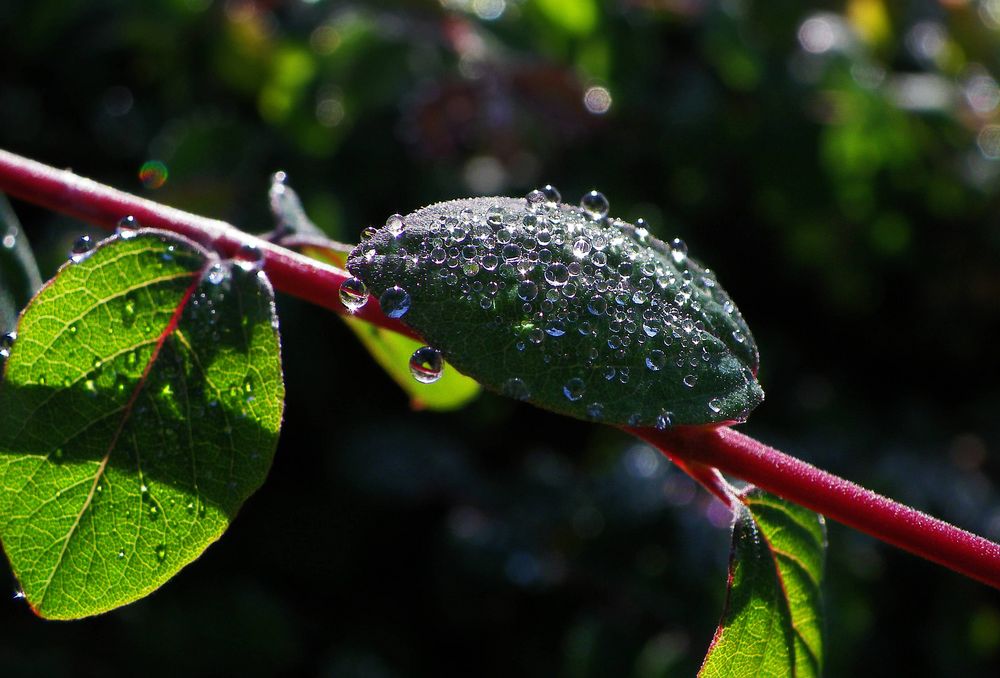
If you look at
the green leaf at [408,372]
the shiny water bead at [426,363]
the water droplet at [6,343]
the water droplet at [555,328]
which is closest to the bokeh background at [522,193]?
the green leaf at [408,372]

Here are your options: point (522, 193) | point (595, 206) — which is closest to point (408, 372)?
point (595, 206)

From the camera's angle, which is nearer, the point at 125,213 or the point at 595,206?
the point at 125,213

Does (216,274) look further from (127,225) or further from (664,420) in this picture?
(664,420)

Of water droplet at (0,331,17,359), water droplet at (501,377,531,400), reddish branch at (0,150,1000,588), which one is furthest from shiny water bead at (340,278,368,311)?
water droplet at (0,331,17,359)

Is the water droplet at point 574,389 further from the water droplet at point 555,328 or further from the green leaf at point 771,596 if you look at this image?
the green leaf at point 771,596

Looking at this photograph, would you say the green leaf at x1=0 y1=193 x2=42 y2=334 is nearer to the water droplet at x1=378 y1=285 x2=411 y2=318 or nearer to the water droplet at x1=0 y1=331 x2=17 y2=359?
the water droplet at x1=0 y1=331 x2=17 y2=359
